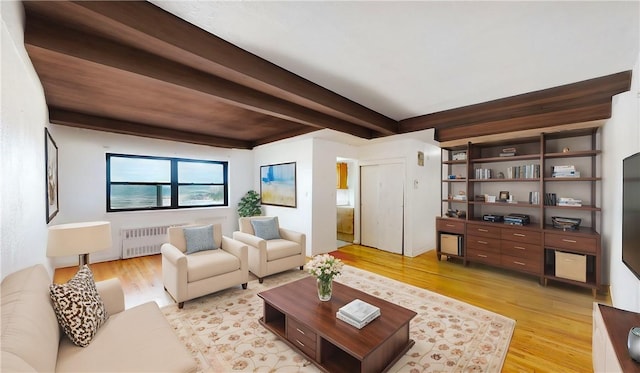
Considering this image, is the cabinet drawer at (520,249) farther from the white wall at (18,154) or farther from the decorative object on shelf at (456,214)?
the white wall at (18,154)

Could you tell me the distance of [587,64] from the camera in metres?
2.34

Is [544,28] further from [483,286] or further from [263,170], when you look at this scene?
[263,170]

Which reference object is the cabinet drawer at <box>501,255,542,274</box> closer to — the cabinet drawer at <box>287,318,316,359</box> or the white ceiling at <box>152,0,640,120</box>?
the white ceiling at <box>152,0,640,120</box>

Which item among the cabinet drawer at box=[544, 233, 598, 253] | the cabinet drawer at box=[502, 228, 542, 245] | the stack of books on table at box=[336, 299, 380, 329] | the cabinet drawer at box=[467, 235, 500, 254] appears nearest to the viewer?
the stack of books on table at box=[336, 299, 380, 329]

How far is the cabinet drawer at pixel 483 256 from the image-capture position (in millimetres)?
3848

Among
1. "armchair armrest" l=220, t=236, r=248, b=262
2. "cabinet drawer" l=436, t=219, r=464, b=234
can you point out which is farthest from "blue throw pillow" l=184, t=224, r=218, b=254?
"cabinet drawer" l=436, t=219, r=464, b=234

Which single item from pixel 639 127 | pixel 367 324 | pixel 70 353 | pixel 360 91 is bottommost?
pixel 367 324

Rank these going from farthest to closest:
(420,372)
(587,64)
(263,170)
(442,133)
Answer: (263,170), (442,133), (587,64), (420,372)

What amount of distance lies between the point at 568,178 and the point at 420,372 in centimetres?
328

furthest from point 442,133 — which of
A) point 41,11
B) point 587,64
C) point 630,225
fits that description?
point 41,11

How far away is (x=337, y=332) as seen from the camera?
1.83 metres

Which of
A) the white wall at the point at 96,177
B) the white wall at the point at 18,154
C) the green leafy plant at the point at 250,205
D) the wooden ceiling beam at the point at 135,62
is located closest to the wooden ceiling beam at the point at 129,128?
the white wall at the point at 96,177

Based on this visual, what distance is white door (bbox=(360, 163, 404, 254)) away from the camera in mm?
5070

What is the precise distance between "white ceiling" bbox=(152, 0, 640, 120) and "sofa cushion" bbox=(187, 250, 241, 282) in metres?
2.30
